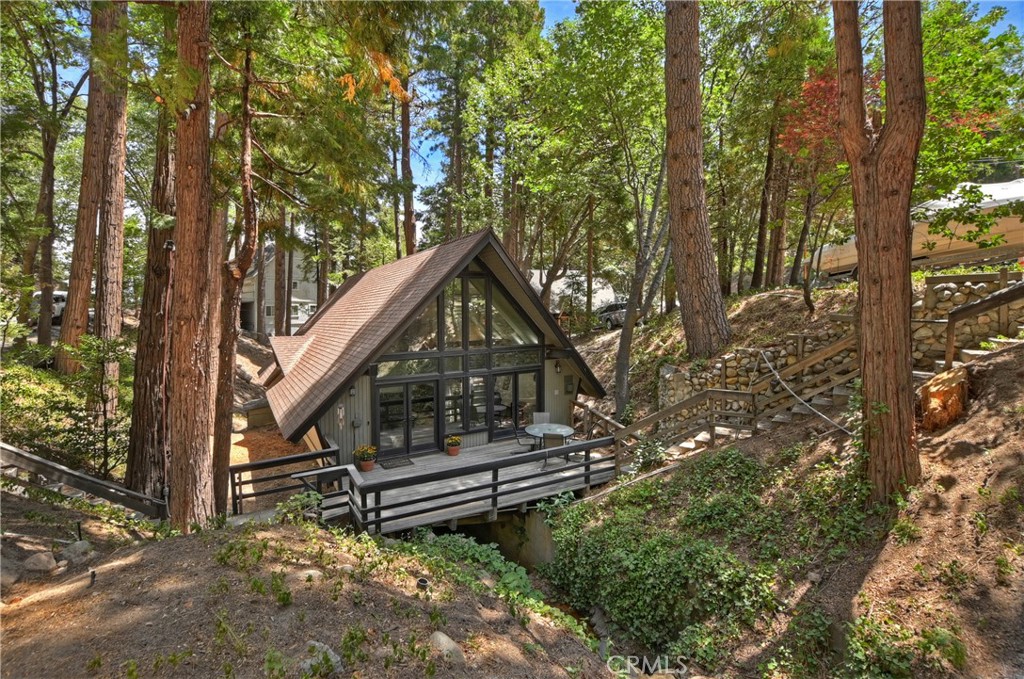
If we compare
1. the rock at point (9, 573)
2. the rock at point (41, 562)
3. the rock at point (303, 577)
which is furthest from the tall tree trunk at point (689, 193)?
the rock at point (9, 573)

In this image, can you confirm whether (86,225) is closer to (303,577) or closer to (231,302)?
(231,302)

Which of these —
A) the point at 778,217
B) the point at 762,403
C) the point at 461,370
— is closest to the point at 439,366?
the point at 461,370

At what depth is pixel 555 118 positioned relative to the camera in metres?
13.1

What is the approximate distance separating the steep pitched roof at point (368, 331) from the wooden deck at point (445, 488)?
5.65ft

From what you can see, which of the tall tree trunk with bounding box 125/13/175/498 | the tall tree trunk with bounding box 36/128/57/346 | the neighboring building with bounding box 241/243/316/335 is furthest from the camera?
the neighboring building with bounding box 241/243/316/335

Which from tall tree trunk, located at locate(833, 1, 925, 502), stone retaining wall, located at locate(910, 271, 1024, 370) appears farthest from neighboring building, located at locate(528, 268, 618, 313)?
tall tree trunk, located at locate(833, 1, 925, 502)

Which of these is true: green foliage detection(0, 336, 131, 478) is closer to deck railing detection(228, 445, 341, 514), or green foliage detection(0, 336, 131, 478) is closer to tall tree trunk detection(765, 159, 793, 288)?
deck railing detection(228, 445, 341, 514)

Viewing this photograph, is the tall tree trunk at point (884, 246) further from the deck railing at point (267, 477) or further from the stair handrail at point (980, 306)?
the deck railing at point (267, 477)

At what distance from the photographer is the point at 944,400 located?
6.26m

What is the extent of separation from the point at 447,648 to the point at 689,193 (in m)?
9.57

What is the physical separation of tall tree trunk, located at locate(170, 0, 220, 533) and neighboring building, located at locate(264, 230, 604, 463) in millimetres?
2803

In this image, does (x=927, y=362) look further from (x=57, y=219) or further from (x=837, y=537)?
(x=57, y=219)

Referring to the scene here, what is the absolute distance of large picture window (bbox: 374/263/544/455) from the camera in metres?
10.5

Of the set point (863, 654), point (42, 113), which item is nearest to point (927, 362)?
point (863, 654)
